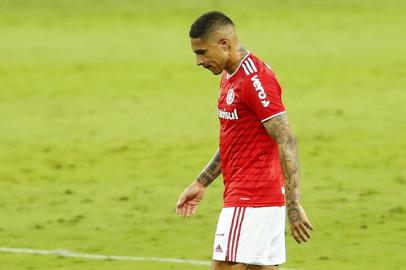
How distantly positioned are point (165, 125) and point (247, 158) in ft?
Result: 52.2

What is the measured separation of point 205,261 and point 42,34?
28.4m

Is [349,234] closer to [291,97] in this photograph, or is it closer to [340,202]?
[340,202]

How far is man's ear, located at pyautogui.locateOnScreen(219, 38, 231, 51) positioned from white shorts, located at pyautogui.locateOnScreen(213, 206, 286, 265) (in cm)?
122

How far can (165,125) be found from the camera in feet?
83.5

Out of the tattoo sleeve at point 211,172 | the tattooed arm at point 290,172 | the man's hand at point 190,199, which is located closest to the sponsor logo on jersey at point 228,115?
the tattooed arm at point 290,172

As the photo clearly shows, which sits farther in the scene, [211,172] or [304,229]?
[211,172]

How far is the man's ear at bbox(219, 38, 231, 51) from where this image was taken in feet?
31.3

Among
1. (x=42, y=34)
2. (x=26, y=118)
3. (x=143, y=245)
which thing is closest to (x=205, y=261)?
(x=143, y=245)

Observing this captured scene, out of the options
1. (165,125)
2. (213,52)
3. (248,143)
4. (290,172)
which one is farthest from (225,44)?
(165,125)

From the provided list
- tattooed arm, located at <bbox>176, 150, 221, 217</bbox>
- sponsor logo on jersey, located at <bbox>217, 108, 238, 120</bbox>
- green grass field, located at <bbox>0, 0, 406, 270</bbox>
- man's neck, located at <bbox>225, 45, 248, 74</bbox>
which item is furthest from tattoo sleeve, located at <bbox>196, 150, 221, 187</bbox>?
green grass field, located at <bbox>0, 0, 406, 270</bbox>

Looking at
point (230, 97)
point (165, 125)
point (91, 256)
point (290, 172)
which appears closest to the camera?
point (290, 172)

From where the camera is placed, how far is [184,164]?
2103 centimetres

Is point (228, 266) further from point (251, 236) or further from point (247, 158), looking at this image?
point (247, 158)

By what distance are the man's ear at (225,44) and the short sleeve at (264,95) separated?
1.07 feet
